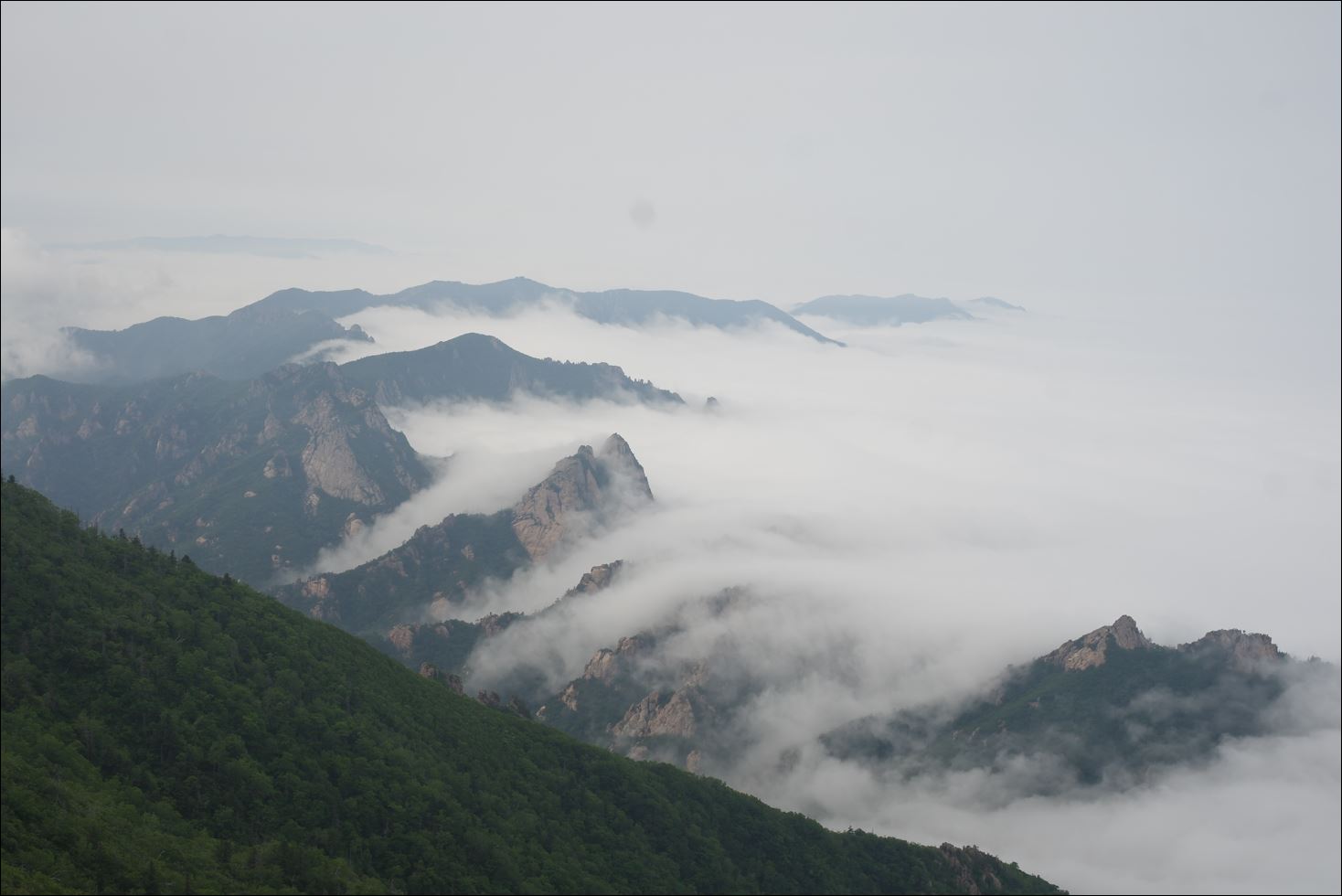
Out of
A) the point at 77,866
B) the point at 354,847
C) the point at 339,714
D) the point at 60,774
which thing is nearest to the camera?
the point at 77,866

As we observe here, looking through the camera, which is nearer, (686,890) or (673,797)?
(686,890)

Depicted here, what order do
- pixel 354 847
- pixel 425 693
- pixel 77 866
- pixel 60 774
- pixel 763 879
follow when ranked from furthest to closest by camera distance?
pixel 425 693, pixel 763 879, pixel 354 847, pixel 60 774, pixel 77 866

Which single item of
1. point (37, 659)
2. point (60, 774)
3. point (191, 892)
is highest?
point (37, 659)

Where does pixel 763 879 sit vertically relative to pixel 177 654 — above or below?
below

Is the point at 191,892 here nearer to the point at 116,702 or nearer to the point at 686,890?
the point at 116,702

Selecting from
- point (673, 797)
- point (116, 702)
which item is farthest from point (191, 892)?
point (673, 797)

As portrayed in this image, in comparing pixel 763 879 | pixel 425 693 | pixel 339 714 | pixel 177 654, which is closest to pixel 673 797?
pixel 763 879
